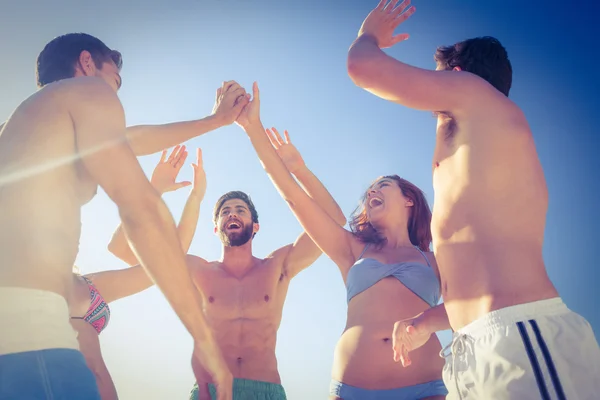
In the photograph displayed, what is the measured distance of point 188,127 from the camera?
488 cm

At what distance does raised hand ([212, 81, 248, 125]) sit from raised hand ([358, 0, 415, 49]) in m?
2.36

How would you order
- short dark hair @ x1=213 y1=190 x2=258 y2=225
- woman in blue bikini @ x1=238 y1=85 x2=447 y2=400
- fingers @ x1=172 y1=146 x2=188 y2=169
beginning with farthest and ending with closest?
short dark hair @ x1=213 y1=190 x2=258 y2=225
fingers @ x1=172 y1=146 x2=188 y2=169
woman in blue bikini @ x1=238 y1=85 x2=447 y2=400

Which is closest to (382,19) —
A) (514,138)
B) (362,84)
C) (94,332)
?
(362,84)

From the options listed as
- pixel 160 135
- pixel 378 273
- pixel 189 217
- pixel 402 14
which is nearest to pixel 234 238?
pixel 189 217

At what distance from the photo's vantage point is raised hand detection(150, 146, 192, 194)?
5.71 meters

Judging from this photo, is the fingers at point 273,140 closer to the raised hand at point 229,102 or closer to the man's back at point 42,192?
the raised hand at point 229,102

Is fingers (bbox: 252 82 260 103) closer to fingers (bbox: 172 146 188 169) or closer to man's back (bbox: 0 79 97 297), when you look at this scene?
fingers (bbox: 172 146 188 169)

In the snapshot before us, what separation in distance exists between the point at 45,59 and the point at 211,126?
2067mm

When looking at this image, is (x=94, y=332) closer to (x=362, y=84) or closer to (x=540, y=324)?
(x=362, y=84)

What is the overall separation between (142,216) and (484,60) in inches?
83.9

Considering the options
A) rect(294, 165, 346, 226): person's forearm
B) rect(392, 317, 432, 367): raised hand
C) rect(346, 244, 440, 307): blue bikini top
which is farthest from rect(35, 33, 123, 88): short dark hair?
rect(294, 165, 346, 226): person's forearm

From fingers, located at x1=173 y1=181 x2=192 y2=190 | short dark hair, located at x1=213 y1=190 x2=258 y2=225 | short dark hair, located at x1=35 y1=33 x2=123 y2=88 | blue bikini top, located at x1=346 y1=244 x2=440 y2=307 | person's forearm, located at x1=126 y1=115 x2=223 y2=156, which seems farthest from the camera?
short dark hair, located at x1=213 y1=190 x2=258 y2=225

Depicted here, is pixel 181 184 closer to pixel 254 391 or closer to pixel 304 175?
pixel 304 175

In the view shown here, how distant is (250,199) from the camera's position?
762 centimetres
